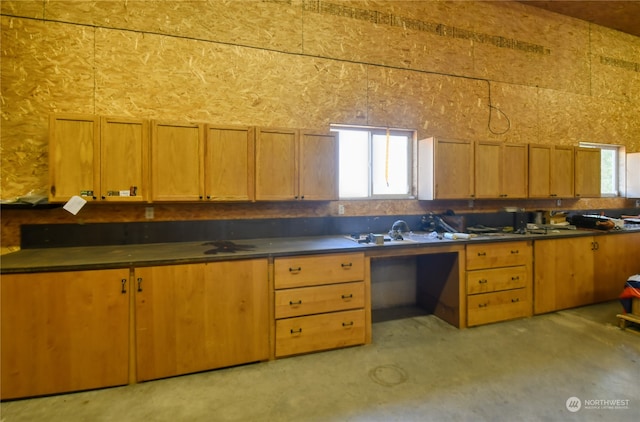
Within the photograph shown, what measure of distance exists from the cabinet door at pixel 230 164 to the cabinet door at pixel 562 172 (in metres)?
3.70

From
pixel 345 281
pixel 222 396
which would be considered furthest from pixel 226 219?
pixel 222 396

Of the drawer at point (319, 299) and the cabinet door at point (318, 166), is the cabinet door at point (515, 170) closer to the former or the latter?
the cabinet door at point (318, 166)

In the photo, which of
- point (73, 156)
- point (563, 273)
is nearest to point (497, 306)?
point (563, 273)

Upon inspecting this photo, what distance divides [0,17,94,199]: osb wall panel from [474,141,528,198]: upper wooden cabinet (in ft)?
Result: 13.1

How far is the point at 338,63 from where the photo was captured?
3.18m

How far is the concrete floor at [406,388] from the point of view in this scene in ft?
5.82

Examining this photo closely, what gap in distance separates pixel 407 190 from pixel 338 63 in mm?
1633

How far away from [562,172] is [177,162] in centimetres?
445

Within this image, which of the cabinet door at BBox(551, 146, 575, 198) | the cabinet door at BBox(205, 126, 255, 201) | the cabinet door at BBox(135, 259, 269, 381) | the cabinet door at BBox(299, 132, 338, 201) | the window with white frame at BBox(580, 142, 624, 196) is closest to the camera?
the cabinet door at BBox(135, 259, 269, 381)

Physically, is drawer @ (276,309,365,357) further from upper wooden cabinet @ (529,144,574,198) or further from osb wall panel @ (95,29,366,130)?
upper wooden cabinet @ (529,144,574,198)

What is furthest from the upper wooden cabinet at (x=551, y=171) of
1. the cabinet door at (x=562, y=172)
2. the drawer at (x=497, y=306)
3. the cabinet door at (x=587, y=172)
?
the drawer at (x=497, y=306)

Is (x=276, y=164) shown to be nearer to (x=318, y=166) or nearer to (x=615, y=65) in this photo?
(x=318, y=166)

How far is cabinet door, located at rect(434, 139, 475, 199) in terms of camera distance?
10.7 feet

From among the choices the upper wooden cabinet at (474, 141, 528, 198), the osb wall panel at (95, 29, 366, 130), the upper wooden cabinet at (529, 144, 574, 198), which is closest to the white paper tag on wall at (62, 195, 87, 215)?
the osb wall panel at (95, 29, 366, 130)
